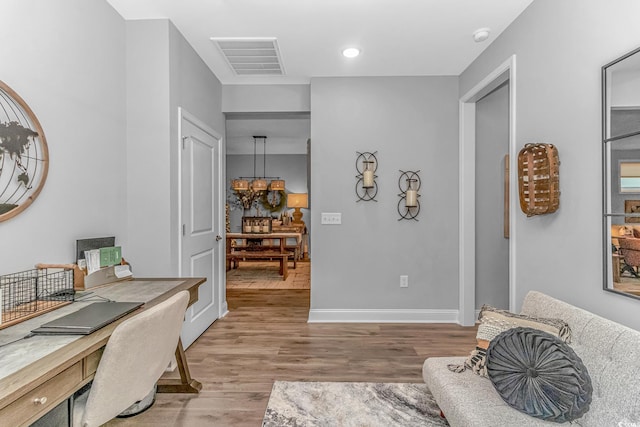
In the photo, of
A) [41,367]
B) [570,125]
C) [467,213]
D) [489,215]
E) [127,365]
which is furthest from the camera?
[489,215]

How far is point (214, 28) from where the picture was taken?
2811mm

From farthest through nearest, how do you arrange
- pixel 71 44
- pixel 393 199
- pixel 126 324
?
pixel 393 199 → pixel 71 44 → pixel 126 324

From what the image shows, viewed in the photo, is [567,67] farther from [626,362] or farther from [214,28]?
[214,28]

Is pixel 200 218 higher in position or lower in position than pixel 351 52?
lower

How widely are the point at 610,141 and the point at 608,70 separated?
343mm

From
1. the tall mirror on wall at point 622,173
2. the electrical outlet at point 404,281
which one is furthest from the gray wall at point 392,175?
the tall mirror on wall at point 622,173

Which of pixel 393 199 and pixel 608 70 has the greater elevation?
pixel 608 70

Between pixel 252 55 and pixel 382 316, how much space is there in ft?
9.55

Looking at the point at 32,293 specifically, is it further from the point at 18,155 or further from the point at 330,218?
the point at 330,218

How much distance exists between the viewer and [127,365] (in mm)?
1393

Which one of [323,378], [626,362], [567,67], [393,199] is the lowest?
[323,378]

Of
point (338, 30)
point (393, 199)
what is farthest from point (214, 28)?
point (393, 199)

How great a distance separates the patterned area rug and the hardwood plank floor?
0.10 meters

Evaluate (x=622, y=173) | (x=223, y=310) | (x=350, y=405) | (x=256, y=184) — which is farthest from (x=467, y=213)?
(x=256, y=184)
